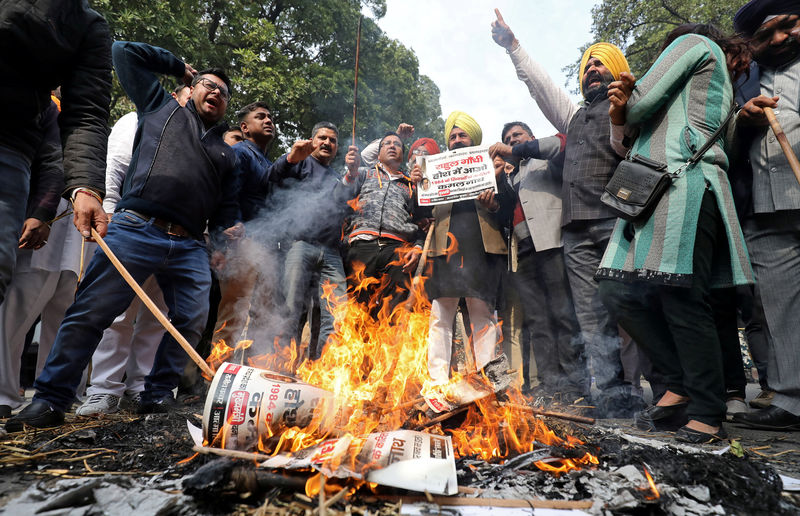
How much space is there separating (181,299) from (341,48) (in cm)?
1407

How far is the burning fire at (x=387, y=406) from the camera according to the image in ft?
6.66

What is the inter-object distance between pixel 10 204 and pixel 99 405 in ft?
5.51

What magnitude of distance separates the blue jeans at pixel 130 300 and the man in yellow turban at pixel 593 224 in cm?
307

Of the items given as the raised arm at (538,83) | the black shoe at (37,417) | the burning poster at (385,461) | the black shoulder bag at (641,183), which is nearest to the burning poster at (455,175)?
the raised arm at (538,83)

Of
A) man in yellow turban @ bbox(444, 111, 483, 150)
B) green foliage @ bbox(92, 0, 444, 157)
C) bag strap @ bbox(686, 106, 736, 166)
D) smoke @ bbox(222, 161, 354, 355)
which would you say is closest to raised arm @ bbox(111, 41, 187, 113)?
smoke @ bbox(222, 161, 354, 355)

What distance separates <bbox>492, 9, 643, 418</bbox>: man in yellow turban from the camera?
358 centimetres

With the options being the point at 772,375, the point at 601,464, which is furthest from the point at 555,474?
the point at 772,375

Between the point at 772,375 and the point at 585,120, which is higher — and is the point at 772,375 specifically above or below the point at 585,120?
below

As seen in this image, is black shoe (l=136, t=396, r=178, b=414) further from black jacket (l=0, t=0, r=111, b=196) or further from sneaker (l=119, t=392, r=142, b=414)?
black jacket (l=0, t=0, r=111, b=196)

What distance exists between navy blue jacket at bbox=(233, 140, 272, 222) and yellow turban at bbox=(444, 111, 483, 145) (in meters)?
→ 2.13

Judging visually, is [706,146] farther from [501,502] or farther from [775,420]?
[501,502]

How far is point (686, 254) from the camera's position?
245 centimetres

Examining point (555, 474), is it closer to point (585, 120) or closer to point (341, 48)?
point (585, 120)

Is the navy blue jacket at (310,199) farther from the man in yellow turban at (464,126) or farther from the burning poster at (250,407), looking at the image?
the burning poster at (250,407)
